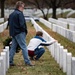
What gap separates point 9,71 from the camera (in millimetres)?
11172

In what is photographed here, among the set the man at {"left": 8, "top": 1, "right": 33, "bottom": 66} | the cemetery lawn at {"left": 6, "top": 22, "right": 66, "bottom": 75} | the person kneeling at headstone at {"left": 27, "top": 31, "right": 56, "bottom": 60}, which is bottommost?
the cemetery lawn at {"left": 6, "top": 22, "right": 66, "bottom": 75}

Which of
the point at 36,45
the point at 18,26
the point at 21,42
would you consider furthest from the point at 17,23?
the point at 36,45

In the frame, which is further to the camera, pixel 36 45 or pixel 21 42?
pixel 36 45

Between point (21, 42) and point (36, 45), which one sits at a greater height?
point (21, 42)

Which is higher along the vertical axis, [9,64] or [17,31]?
[17,31]

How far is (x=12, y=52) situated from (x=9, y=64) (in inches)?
16.4

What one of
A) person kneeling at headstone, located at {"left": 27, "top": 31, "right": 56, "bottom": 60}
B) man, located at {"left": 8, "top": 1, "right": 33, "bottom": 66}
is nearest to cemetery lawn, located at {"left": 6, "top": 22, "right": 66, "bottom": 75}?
person kneeling at headstone, located at {"left": 27, "top": 31, "right": 56, "bottom": 60}

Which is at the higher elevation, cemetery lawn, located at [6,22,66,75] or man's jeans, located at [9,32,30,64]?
man's jeans, located at [9,32,30,64]

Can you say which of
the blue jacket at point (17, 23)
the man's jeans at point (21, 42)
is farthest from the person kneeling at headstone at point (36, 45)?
the blue jacket at point (17, 23)

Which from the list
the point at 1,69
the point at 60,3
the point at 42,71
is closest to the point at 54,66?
the point at 42,71

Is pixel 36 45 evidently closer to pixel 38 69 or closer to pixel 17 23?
pixel 17 23

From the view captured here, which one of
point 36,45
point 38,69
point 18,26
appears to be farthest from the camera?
point 36,45

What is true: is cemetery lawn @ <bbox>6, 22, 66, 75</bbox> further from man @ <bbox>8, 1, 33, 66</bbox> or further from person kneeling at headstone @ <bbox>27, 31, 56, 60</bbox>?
man @ <bbox>8, 1, 33, 66</bbox>

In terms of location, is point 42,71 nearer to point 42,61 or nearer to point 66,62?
point 66,62
